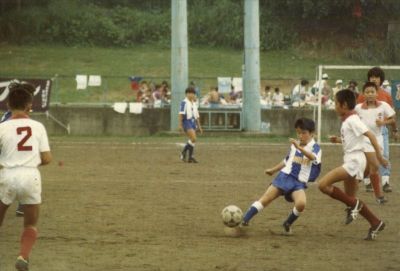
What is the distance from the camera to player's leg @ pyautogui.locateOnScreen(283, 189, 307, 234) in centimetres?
1156

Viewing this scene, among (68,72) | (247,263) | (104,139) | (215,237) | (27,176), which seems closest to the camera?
(27,176)

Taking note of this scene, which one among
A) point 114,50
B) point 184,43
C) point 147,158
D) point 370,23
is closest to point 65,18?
point 114,50

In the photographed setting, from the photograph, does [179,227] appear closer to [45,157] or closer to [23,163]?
[45,157]

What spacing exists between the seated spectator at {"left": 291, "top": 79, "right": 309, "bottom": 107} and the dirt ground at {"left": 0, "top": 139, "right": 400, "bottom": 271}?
14.8 meters

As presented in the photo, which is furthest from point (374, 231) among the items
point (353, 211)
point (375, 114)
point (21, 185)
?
point (21, 185)

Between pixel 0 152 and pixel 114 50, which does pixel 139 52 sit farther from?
pixel 0 152

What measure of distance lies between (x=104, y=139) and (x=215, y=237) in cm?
2069

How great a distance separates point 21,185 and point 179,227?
349 centimetres

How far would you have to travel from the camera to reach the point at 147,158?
77.7ft

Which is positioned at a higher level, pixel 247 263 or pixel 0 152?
pixel 0 152

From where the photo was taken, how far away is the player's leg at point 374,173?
13.5 meters

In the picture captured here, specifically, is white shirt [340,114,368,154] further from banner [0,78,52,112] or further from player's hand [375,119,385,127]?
banner [0,78,52,112]

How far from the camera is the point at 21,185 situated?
9.17 m

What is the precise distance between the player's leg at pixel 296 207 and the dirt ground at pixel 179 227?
6.1 inches
